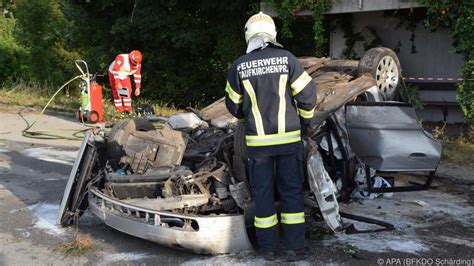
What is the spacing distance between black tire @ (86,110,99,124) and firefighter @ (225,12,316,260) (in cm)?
839

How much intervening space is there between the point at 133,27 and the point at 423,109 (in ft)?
30.3

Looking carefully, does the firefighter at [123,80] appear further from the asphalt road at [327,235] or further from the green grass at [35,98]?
A: the asphalt road at [327,235]

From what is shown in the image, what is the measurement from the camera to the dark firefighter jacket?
4.28 metres

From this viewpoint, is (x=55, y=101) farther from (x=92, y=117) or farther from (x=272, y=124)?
(x=272, y=124)

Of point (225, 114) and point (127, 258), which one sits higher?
point (225, 114)

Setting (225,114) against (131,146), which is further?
(225,114)

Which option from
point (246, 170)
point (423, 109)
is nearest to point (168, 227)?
point (246, 170)

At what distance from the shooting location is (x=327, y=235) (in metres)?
4.87

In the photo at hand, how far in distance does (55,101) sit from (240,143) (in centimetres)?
1300

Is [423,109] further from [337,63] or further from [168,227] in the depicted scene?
[168,227]

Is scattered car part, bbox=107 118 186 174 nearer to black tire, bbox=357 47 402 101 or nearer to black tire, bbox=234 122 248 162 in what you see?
black tire, bbox=234 122 248 162

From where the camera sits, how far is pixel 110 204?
4.75m

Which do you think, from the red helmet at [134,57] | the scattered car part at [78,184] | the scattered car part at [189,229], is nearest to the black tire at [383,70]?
the scattered car part at [189,229]

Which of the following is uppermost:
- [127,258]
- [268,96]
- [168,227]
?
[268,96]
